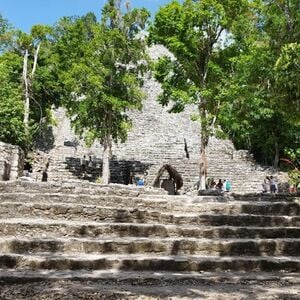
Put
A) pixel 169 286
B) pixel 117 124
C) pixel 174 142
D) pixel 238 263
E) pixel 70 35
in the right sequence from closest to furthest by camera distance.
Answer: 1. pixel 169 286
2. pixel 238 263
3. pixel 117 124
4. pixel 70 35
5. pixel 174 142

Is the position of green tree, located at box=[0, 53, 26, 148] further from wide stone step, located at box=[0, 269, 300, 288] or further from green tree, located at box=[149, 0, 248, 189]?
Result: wide stone step, located at box=[0, 269, 300, 288]

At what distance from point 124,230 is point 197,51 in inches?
642

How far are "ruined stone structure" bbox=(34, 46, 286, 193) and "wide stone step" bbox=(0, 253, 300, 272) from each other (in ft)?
59.0

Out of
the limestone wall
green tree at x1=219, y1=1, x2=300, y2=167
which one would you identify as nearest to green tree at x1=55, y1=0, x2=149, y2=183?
green tree at x1=219, y1=1, x2=300, y2=167

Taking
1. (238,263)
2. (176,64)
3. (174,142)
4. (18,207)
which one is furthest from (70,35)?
(238,263)

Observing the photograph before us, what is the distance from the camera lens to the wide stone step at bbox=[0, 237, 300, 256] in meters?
5.80

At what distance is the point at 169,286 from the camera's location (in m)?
4.80

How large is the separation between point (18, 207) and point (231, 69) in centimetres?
1712

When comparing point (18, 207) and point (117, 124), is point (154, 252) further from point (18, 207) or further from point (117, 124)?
point (117, 124)

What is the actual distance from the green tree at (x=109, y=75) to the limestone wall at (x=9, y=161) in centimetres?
901

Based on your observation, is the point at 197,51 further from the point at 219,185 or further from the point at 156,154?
the point at 156,154

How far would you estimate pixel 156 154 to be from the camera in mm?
31188

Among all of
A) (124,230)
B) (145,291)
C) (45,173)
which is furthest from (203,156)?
(145,291)

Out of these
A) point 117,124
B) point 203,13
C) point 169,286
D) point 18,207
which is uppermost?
point 203,13
